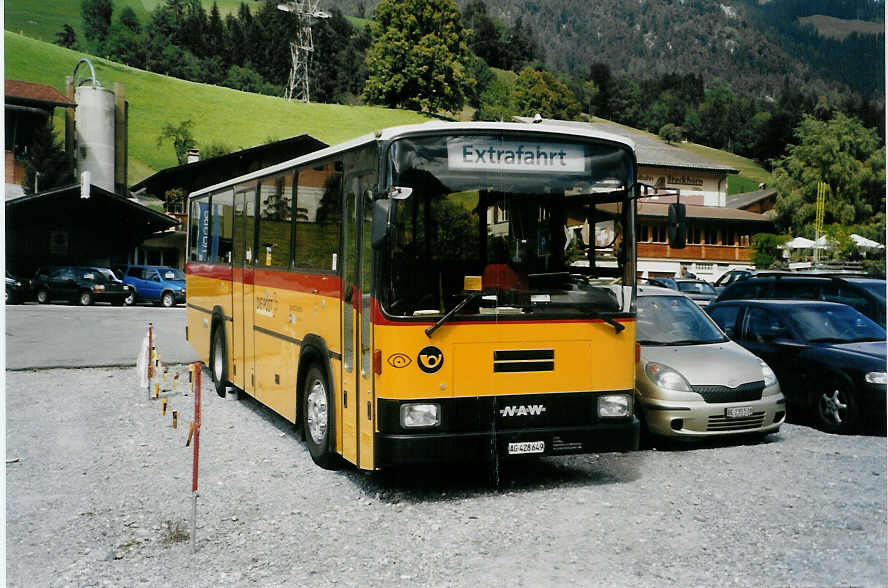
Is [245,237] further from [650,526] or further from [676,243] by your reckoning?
[650,526]

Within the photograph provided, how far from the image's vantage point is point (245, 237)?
1119cm

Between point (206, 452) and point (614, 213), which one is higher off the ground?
point (614, 213)

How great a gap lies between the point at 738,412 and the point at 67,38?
287 ft

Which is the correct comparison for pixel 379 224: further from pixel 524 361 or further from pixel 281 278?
pixel 281 278

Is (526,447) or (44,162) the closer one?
(526,447)

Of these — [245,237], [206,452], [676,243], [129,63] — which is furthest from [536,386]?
[129,63]

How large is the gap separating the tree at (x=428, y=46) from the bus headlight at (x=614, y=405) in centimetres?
3334

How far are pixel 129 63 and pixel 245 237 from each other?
80.3 meters

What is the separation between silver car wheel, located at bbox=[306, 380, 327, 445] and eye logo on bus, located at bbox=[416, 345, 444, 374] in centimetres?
162

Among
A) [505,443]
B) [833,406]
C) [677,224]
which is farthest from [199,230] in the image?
[833,406]

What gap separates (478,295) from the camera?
6.87 metres

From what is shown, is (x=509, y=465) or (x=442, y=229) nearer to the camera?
(x=442, y=229)

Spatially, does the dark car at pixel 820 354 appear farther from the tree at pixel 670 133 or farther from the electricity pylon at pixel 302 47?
the electricity pylon at pixel 302 47

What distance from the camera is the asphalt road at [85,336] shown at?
684 inches
